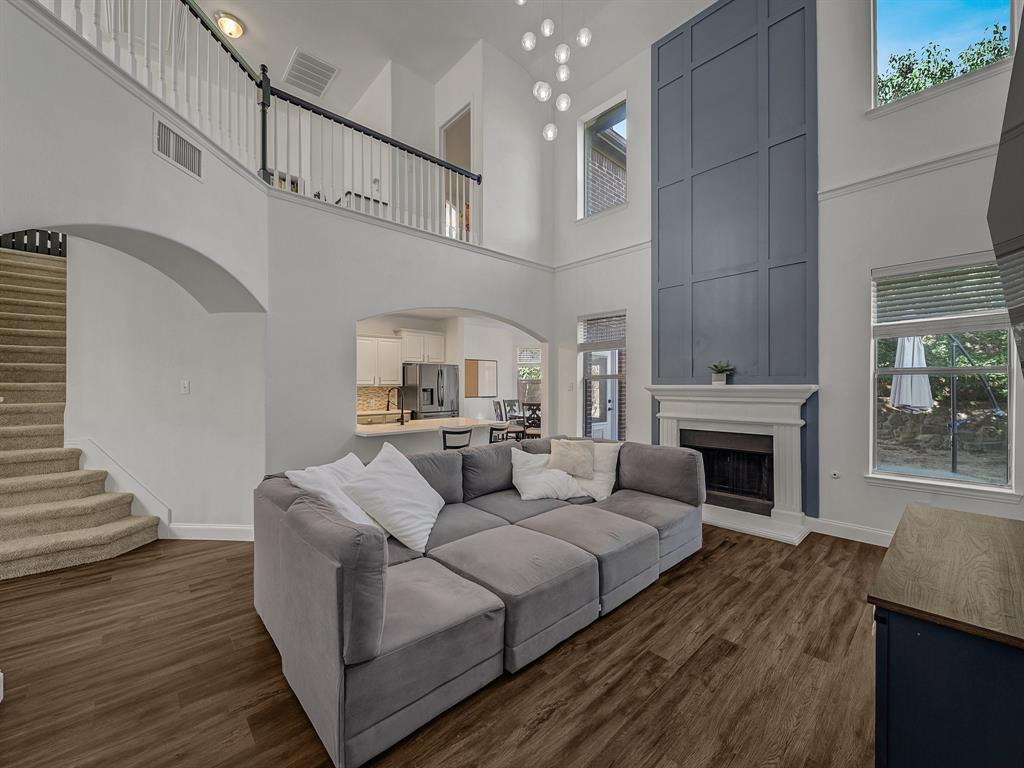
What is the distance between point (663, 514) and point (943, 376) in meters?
2.55

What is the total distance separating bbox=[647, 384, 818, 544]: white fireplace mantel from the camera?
394 centimetres

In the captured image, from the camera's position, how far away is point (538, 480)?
11.4 ft

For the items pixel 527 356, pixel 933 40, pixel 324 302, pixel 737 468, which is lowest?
pixel 737 468

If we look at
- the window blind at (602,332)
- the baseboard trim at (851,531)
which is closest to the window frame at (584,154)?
the window blind at (602,332)

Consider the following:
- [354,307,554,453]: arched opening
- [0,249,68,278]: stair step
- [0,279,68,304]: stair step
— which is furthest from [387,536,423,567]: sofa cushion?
[0,249,68,278]: stair step

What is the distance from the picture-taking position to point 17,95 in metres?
1.77

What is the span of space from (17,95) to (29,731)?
8.33ft

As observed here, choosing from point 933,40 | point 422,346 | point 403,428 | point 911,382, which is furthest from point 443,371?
point 933,40

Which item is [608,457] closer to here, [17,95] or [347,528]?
[347,528]

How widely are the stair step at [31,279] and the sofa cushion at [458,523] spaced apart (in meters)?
5.62

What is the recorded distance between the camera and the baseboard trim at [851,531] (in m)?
3.61

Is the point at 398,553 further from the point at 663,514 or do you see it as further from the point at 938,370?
the point at 938,370

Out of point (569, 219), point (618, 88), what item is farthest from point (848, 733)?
point (618, 88)

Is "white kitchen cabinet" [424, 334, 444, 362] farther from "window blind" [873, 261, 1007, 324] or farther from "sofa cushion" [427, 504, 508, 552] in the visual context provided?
"window blind" [873, 261, 1007, 324]
